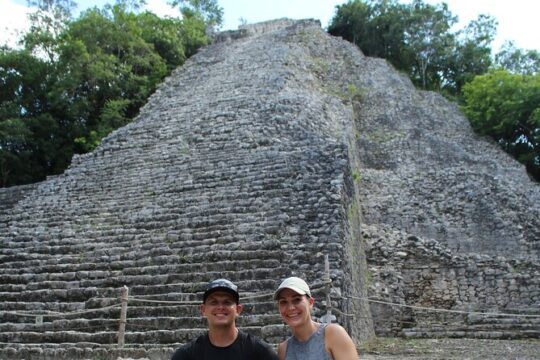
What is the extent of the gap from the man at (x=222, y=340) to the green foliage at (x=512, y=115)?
52.0 ft

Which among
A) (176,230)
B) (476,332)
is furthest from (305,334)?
(476,332)

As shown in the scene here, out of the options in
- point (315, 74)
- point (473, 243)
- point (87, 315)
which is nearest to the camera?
point (87, 315)

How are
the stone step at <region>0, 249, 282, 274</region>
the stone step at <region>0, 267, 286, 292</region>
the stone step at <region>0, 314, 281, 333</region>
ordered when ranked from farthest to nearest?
1. the stone step at <region>0, 249, 282, 274</region>
2. the stone step at <region>0, 267, 286, 292</region>
3. the stone step at <region>0, 314, 281, 333</region>

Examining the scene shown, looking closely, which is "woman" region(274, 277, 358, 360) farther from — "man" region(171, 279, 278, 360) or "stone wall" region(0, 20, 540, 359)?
"stone wall" region(0, 20, 540, 359)

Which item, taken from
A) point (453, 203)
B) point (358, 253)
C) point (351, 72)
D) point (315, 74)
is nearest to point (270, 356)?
point (358, 253)

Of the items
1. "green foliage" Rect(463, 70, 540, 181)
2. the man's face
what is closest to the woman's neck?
the man's face

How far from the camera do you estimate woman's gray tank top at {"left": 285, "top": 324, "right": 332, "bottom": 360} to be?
8.07 feet

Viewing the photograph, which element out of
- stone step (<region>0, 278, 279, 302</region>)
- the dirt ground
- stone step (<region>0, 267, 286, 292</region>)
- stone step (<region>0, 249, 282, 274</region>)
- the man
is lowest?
the dirt ground

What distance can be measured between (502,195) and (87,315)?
29.9ft

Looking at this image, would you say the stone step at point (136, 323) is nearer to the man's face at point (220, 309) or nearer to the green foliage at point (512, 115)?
the man's face at point (220, 309)

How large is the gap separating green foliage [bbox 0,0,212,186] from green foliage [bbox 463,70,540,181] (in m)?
10.9

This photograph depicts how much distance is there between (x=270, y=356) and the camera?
2502 mm

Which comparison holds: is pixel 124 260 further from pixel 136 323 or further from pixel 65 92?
pixel 65 92

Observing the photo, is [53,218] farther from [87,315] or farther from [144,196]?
[87,315]
